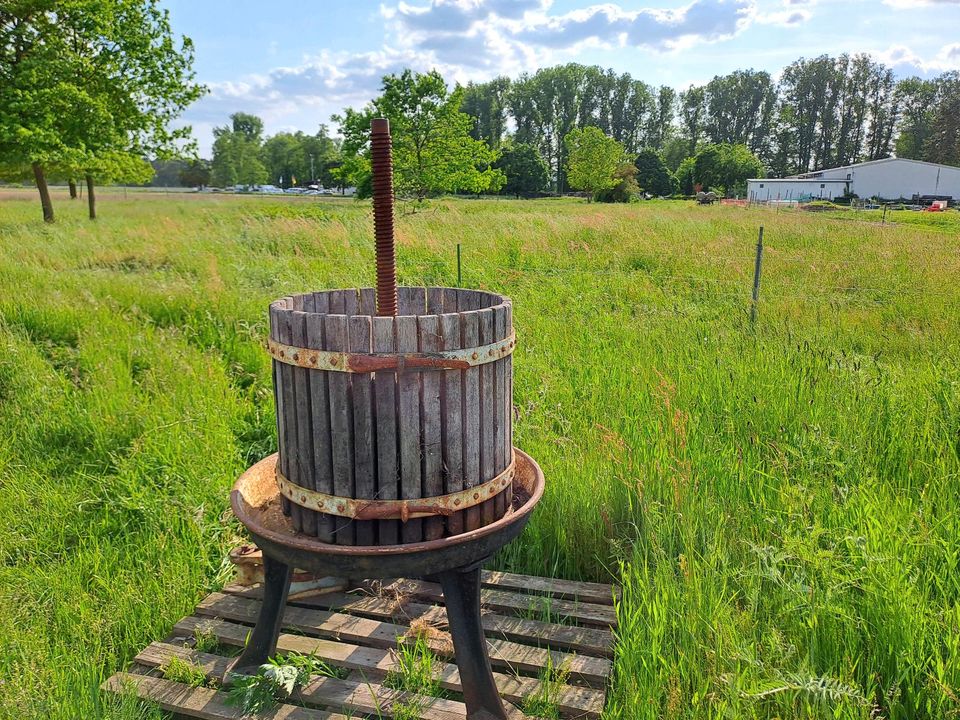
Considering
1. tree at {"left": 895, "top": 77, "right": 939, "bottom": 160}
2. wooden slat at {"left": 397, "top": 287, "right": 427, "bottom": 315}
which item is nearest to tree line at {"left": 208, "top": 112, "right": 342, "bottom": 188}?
tree at {"left": 895, "top": 77, "right": 939, "bottom": 160}

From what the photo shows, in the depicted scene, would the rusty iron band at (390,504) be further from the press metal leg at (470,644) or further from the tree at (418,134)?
the tree at (418,134)

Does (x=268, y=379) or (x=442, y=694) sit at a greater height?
(x=268, y=379)

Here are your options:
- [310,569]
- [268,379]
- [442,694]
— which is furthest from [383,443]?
[268,379]

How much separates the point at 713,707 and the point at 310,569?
138 centimetres

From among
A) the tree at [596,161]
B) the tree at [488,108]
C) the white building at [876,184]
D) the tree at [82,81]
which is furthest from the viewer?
the tree at [488,108]

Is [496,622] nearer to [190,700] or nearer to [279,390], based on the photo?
[190,700]

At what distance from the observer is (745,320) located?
638 cm

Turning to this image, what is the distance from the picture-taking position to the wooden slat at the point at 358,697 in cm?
231

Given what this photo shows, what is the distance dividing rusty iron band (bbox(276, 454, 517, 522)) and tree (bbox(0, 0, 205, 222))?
13.9 m

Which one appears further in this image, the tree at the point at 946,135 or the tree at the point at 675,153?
the tree at the point at 675,153

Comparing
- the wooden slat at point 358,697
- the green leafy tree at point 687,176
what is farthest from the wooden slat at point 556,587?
the green leafy tree at point 687,176

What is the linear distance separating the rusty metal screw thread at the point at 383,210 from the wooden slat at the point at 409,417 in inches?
12.8

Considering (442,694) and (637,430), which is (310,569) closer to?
(442,694)

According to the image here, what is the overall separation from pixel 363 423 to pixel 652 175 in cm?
6802
